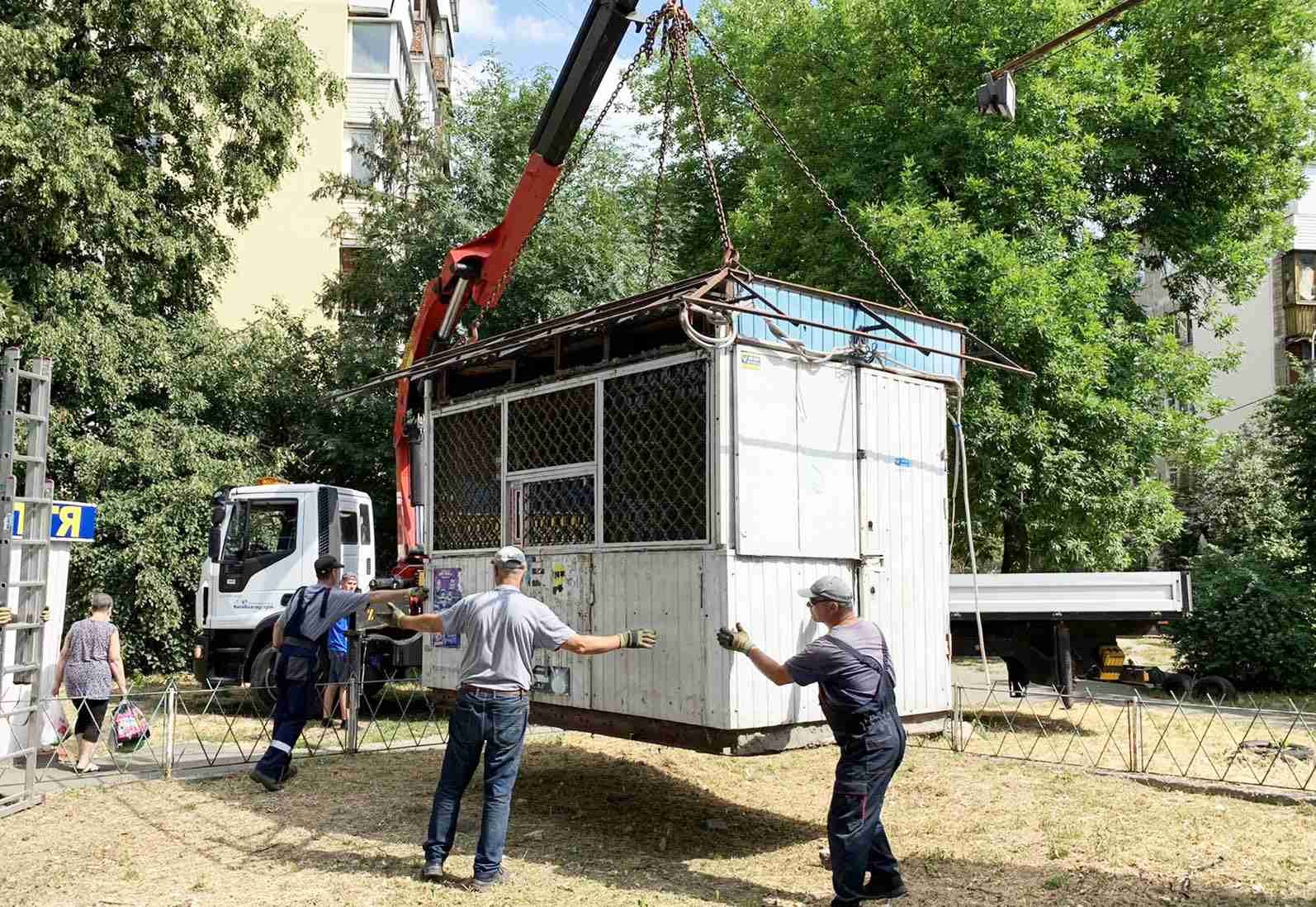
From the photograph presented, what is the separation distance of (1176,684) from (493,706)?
12225mm

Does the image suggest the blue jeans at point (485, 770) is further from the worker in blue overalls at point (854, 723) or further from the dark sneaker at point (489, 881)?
the worker in blue overalls at point (854, 723)

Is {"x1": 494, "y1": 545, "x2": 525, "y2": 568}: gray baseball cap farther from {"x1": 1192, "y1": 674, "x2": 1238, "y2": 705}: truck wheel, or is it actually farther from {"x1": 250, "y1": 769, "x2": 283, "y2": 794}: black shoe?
{"x1": 1192, "y1": 674, "x2": 1238, "y2": 705}: truck wheel

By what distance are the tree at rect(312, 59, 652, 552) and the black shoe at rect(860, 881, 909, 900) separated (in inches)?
610

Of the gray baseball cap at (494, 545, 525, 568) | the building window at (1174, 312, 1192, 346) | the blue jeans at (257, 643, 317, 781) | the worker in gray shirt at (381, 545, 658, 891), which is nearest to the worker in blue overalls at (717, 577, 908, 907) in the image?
the worker in gray shirt at (381, 545, 658, 891)

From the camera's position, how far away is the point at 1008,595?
12.0 meters

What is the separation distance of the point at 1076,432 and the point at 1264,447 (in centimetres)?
1457

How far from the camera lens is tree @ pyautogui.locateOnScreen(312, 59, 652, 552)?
20.5m

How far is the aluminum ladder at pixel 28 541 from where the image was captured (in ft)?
25.2

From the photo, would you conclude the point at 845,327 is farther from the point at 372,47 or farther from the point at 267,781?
the point at 372,47

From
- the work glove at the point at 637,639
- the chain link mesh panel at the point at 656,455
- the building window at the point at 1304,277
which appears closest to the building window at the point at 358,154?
the chain link mesh panel at the point at 656,455

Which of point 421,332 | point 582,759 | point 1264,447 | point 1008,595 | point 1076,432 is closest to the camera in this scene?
point 582,759

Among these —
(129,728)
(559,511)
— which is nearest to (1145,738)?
(559,511)

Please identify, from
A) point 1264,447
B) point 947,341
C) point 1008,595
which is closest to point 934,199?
point 1008,595

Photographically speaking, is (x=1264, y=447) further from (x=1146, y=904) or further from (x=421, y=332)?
(x=1146, y=904)
